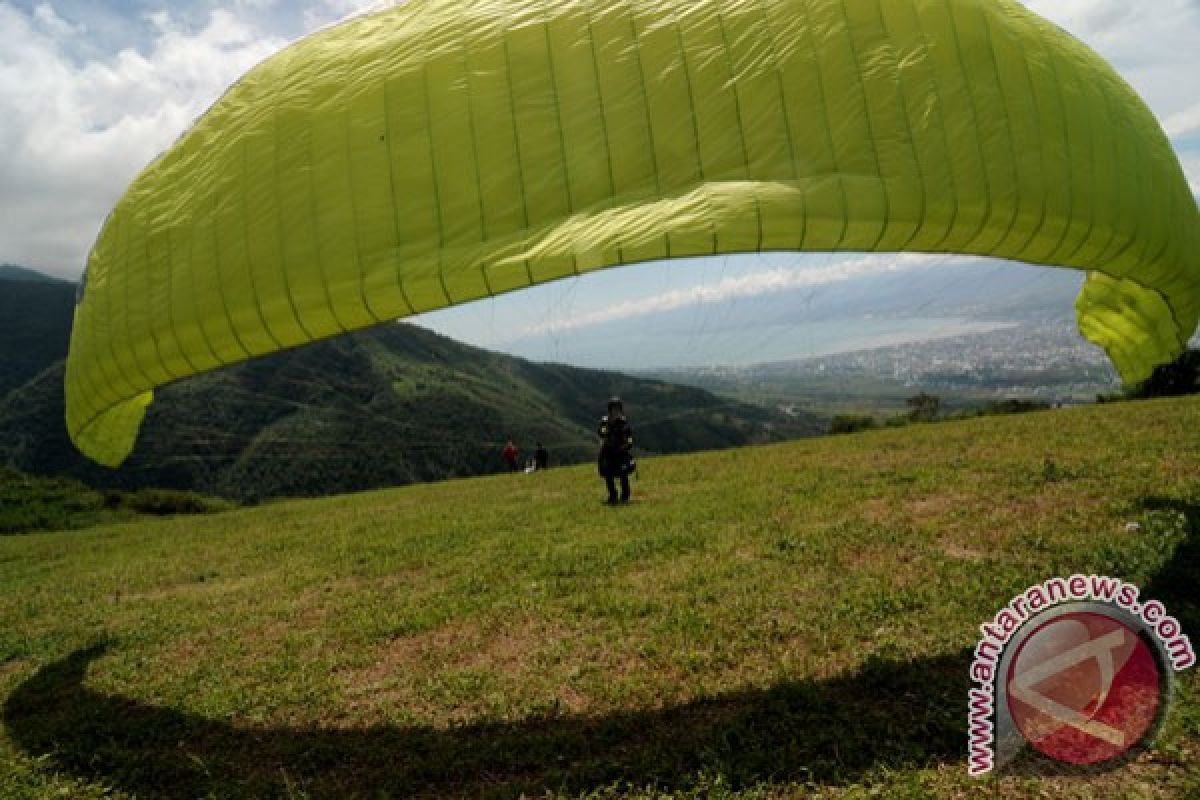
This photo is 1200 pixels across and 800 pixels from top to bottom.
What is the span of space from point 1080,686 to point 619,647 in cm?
366

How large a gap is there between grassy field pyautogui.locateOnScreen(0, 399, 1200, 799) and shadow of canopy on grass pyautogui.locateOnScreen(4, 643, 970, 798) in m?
0.02

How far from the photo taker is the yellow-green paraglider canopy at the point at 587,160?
4395 mm

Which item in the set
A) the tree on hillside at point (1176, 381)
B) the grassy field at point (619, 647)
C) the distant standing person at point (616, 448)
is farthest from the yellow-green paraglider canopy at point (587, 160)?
the tree on hillside at point (1176, 381)

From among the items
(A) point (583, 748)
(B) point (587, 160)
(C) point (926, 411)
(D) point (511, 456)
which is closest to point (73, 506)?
(D) point (511, 456)

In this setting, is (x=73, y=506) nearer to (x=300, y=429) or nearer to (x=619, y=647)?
(x=619, y=647)

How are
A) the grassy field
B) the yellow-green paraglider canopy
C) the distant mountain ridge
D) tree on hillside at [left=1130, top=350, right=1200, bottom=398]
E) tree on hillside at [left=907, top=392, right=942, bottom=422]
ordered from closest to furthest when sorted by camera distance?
the yellow-green paraglider canopy
the grassy field
tree on hillside at [left=1130, top=350, right=1200, bottom=398]
tree on hillside at [left=907, top=392, right=942, bottom=422]
the distant mountain ridge

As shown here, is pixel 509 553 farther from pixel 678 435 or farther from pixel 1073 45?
pixel 678 435

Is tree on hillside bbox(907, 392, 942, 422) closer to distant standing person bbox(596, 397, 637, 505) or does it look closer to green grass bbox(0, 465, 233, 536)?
distant standing person bbox(596, 397, 637, 505)

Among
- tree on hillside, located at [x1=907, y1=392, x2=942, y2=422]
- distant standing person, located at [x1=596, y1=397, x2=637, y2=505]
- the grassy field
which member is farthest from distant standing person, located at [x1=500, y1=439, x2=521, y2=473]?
tree on hillside, located at [x1=907, y1=392, x2=942, y2=422]

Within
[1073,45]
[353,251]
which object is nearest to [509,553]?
[353,251]

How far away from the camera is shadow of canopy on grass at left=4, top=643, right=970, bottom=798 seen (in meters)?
4.46

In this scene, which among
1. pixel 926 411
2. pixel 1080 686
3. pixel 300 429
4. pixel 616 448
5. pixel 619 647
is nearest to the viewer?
pixel 1080 686

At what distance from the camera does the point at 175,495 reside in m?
31.6

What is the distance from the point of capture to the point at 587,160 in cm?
451
